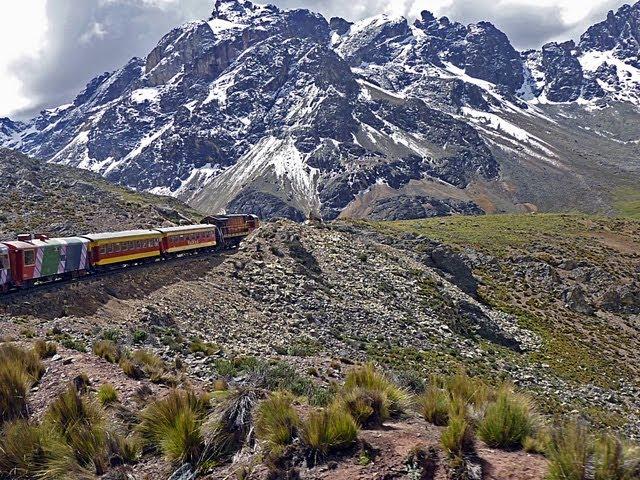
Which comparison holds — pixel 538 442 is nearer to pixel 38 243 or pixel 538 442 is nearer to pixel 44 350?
pixel 44 350

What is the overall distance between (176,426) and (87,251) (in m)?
26.3

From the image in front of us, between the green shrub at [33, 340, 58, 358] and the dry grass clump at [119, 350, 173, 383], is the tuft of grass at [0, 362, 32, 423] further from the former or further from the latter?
the green shrub at [33, 340, 58, 358]

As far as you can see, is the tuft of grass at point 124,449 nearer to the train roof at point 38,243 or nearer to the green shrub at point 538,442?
the green shrub at point 538,442

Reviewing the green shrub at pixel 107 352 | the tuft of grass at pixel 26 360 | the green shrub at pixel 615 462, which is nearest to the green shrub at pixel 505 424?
the green shrub at pixel 615 462

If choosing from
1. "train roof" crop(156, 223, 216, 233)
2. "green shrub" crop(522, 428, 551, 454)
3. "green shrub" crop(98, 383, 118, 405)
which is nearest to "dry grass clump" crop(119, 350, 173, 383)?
"green shrub" crop(98, 383, 118, 405)

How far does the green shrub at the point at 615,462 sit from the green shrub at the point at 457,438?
5.01 feet

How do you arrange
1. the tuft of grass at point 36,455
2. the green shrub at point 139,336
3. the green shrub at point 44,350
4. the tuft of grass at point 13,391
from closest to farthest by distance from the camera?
the tuft of grass at point 36,455, the tuft of grass at point 13,391, the green shrub at point 44,350, the green shrub at point 139,336

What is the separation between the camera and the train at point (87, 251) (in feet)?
86.9

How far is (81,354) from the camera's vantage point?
46.2 ft

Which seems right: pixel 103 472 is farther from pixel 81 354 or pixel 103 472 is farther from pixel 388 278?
pixel 388 278

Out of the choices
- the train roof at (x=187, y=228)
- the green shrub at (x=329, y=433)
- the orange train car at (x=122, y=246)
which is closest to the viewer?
the green shrub at (x=329, y=433)

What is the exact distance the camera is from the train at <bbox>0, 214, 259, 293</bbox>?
86.9ft

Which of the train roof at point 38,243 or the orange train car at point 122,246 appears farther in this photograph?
the orange train car at point 122,246

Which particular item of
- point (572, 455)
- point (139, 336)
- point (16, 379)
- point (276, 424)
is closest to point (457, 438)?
point (572, 455)
